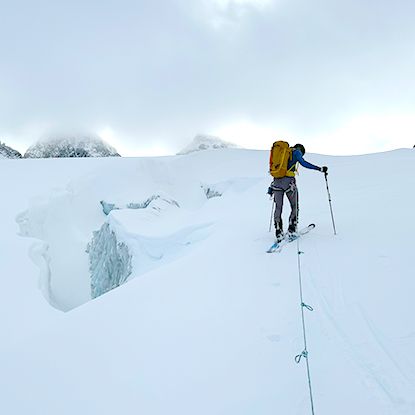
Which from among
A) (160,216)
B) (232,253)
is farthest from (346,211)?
(160,216)

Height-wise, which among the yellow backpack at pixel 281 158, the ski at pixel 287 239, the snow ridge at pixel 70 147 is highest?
the snow ridge at pixel 70 147

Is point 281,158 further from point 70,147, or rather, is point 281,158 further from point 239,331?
point 70,147

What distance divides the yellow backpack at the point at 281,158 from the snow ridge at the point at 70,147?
143 metres

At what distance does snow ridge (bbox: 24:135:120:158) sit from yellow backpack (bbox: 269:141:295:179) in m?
143

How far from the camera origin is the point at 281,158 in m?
6.23

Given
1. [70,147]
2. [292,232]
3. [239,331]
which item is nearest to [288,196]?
[292,232]

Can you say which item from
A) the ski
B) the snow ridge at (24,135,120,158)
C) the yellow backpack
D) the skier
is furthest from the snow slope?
the snow ridge at (24,135,120,158)

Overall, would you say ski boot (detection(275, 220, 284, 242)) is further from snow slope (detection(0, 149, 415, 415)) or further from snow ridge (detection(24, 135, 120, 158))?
snow ridge (detection(24, 135, 120, 158))

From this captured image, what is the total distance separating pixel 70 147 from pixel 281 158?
155m

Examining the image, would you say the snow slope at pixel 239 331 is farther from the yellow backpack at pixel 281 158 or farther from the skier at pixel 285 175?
the yellow backpack at pixel 281 158

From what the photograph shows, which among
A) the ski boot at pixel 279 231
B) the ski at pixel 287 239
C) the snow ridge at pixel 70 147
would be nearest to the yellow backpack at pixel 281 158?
the ski boot at pixel 279 231

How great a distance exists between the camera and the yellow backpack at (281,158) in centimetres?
615

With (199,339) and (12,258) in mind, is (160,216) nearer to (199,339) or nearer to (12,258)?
(12,258)

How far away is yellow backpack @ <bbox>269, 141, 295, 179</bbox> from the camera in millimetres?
6148
